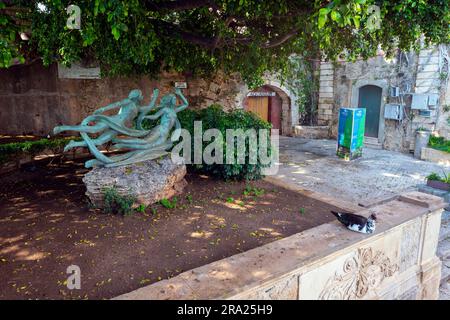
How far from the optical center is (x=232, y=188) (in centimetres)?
581

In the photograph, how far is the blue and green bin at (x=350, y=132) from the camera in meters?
10.3

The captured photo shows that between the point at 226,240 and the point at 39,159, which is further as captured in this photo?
the point at 39,159

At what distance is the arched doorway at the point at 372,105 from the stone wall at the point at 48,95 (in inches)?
304

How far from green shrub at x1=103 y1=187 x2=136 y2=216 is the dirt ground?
0.11m

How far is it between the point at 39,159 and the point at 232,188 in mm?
5012

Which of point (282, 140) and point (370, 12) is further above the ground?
point (370, 12)

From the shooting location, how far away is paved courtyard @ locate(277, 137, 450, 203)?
7328mm

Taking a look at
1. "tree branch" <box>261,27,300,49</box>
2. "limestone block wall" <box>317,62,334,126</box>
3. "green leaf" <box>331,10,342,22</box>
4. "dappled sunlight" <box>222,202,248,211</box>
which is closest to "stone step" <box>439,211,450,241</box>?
"dappled sunlight" <box>222,202,248,211</box>

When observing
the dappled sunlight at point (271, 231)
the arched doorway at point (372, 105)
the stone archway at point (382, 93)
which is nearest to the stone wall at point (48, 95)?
the dappled sunlight at point (271, 231)

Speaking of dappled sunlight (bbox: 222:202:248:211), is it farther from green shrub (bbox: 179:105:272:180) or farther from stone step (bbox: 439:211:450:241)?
stone step (bbox: 439:211:450:241)

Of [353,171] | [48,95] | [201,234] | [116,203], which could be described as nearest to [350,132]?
[353,171]

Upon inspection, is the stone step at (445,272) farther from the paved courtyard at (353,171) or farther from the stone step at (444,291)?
the paved courtyard at (353,171)
